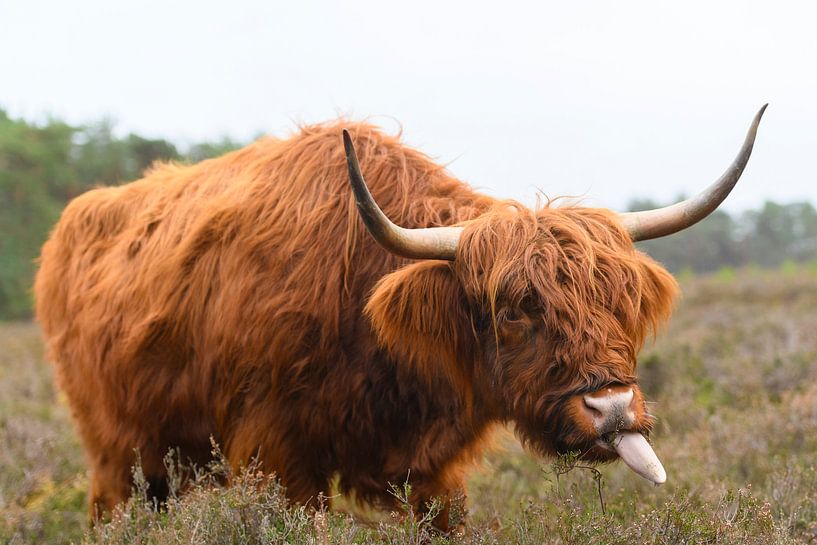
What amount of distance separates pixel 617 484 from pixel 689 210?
2.18 metres

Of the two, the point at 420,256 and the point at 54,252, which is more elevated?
the point at 420,256

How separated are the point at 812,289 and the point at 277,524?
44.4 ft

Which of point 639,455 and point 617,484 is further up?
point 639,455

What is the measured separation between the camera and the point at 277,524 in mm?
2949

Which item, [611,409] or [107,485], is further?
[107,485]

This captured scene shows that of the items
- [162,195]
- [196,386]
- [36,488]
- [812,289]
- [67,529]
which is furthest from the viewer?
[812,289]

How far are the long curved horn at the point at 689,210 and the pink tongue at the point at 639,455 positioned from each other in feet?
3.12

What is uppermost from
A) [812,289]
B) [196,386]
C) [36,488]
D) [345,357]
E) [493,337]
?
[493,337]

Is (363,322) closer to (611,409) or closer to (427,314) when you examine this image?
(427,314)

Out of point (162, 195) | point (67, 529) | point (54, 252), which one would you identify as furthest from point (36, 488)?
point (162, 195)

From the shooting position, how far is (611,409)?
2516mm

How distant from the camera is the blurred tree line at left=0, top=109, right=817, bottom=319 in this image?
19328 millimetres

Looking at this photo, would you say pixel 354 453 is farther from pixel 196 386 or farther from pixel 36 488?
pixel 36 488

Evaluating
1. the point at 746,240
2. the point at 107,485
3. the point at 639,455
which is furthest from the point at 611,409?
the point at 746,240
